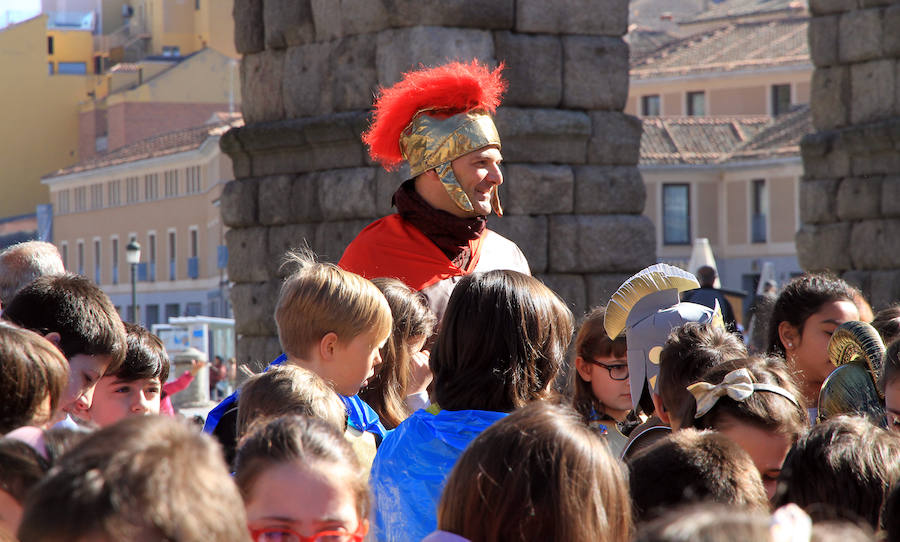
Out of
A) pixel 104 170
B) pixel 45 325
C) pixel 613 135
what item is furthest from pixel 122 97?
pixel 45 325

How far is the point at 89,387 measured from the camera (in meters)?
3.69

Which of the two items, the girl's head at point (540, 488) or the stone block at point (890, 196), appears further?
the stone block at point (890, 196)

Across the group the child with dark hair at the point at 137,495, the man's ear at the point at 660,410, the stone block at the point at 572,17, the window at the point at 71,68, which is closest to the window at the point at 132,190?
the window at the point at 71,68

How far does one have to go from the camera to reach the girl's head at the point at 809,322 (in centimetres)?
486

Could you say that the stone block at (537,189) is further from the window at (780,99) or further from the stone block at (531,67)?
the window at (780,99)

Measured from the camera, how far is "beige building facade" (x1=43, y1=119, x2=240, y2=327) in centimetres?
4594

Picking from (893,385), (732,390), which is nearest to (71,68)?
(893,385)

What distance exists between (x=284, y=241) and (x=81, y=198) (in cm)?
A: 4550

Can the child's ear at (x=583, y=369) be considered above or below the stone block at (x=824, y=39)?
below

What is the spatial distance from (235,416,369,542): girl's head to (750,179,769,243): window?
129ft

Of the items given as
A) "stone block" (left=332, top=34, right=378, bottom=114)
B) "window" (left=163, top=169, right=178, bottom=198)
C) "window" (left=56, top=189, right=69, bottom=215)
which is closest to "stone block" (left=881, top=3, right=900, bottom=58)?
"stone block" (left=332, top=34, right=378, bottom=114)

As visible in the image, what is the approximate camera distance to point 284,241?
9.27 meters

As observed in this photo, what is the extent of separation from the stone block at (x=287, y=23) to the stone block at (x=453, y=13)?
87 centimetres

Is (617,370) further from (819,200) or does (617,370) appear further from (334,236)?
(819,200)
